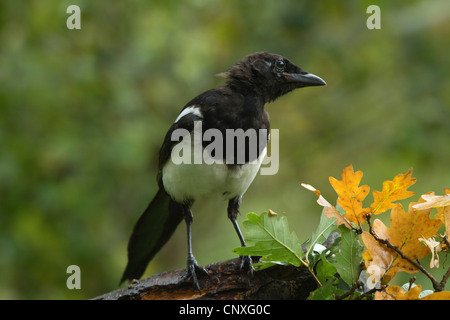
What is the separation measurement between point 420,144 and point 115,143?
9.17ft

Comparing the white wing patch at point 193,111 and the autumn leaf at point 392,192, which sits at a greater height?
the white wing patch at point 193,111

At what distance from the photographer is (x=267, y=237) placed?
1704 mm

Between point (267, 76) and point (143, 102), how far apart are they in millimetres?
2595

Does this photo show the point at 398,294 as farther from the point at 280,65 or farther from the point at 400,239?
the point at 280,65

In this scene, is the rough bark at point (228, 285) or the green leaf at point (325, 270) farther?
the rough bark at point (228, 285)

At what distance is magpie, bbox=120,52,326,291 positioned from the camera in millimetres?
2916

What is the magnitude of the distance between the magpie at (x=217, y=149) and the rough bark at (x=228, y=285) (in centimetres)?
30

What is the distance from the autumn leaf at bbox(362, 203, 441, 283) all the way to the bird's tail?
2016 millimetres

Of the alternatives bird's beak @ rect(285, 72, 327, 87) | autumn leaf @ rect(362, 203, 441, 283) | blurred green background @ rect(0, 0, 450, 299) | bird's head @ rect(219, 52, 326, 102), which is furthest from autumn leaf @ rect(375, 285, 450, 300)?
blurred green background @ rect(0, 0, 450, 299)

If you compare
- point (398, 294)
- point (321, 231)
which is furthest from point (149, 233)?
point (398, 294)

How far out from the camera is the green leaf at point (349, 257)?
1645 mm

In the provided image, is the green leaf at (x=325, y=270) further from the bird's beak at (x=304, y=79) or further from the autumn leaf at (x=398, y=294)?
the bird's beak at (x=304, y=79)

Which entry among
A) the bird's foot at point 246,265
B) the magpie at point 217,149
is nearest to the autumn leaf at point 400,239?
the bird's foot at point 246,265

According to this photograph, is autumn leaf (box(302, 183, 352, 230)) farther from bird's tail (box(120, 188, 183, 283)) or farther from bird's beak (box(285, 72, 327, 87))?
bird's tail (box(120, 188, 183, 283))
